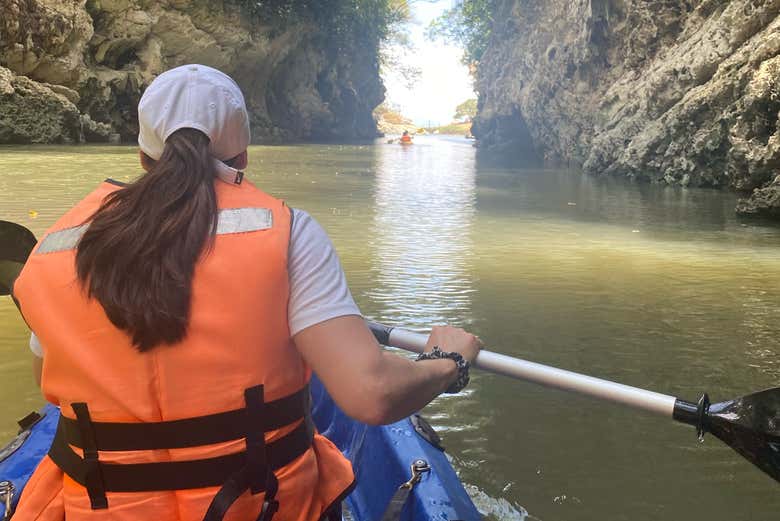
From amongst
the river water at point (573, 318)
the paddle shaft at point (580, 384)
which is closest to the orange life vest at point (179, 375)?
the paddle shaft at point (580, 384)

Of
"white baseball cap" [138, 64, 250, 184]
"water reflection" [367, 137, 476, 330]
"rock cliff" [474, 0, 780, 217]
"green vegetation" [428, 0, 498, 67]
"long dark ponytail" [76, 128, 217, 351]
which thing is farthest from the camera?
"green vegetation" [428, 0, 498, 67]

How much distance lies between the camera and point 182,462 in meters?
1.36

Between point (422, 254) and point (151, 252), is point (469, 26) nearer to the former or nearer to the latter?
point (422, 254)

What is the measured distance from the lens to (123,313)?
1279 mm

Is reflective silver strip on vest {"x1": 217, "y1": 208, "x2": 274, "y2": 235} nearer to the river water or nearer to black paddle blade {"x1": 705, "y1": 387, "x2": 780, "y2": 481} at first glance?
black paddle blade {"x1": 705, "y1": 387, "x2": 780, "y2": 481}

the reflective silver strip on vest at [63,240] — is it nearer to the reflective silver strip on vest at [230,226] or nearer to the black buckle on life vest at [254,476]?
the reflective silver strip on vest at [230,226]

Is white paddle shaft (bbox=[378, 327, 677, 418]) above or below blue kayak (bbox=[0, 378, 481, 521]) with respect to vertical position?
above

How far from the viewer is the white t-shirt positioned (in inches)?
52.7

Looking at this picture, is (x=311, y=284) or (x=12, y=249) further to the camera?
(x=12, y=249)

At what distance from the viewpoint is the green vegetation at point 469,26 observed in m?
37.3

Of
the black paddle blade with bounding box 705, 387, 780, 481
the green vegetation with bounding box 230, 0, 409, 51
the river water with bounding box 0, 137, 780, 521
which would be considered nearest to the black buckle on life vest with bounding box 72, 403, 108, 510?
the black paddle blade with bounding box 705, 387, 780, 481

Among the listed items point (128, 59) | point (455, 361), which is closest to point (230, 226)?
point (455, 361)

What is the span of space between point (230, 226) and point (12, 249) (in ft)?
4.38

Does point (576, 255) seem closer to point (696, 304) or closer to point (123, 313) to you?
point (696, 304)
